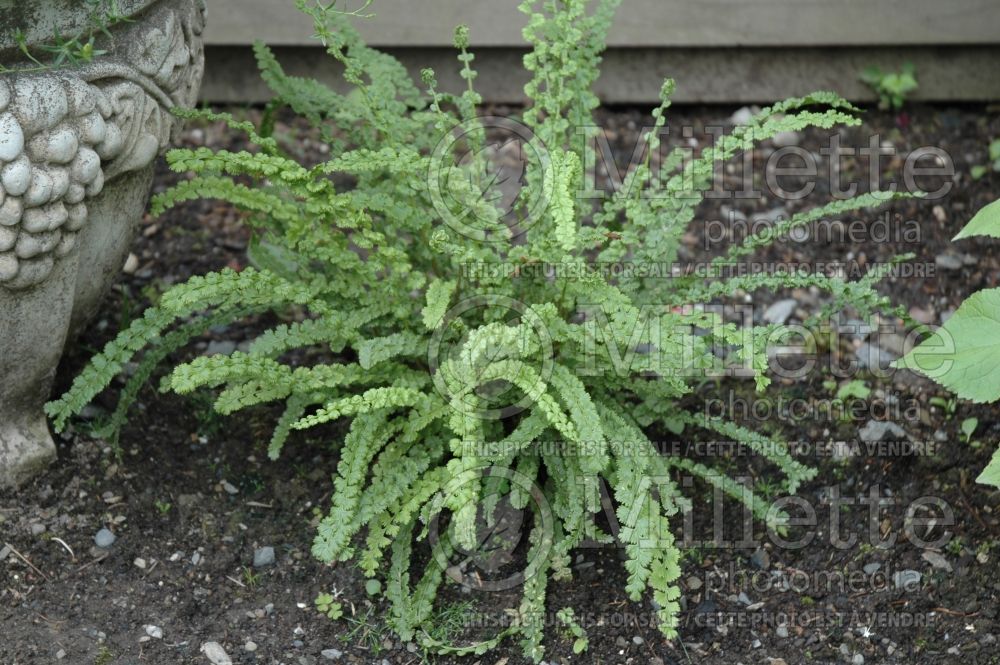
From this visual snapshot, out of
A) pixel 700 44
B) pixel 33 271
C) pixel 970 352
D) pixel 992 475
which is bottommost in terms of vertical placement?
pixel 992 475

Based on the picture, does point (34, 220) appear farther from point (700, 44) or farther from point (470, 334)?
point (700, 44)

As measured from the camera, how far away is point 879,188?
3.55 m

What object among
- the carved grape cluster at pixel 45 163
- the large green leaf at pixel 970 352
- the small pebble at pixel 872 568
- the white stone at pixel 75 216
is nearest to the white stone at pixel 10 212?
the carved grape cluster at pixel 45 163

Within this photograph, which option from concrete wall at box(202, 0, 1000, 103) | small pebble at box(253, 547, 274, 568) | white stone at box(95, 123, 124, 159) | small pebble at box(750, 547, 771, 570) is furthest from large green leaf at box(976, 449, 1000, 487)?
concrete wall at box(202, 0, 1000, 103)

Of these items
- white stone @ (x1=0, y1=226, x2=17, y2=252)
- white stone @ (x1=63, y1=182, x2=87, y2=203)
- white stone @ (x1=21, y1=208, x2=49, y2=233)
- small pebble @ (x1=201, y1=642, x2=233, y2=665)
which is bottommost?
small pebble @ (x1=201, y1=642, x2=233, y2=665)

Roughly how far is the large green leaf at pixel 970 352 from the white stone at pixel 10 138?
61.7 inches

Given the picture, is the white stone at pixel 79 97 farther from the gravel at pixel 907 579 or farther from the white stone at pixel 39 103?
the gravel at pixel 907 579

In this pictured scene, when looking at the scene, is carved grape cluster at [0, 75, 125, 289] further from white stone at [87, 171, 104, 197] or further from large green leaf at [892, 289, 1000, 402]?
large green leaf at [892, 289, 1000, 402]

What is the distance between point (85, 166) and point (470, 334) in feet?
2.44

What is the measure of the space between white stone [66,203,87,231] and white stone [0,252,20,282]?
4.5 inches

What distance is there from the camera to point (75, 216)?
2121mm

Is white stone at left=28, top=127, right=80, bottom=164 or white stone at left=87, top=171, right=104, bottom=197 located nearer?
white stone at left=28, top=127, right=80, bottom=164

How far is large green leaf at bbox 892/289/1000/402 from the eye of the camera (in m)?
2.03

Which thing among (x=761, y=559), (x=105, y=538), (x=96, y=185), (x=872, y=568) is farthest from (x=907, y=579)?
(x=96, y=185)
